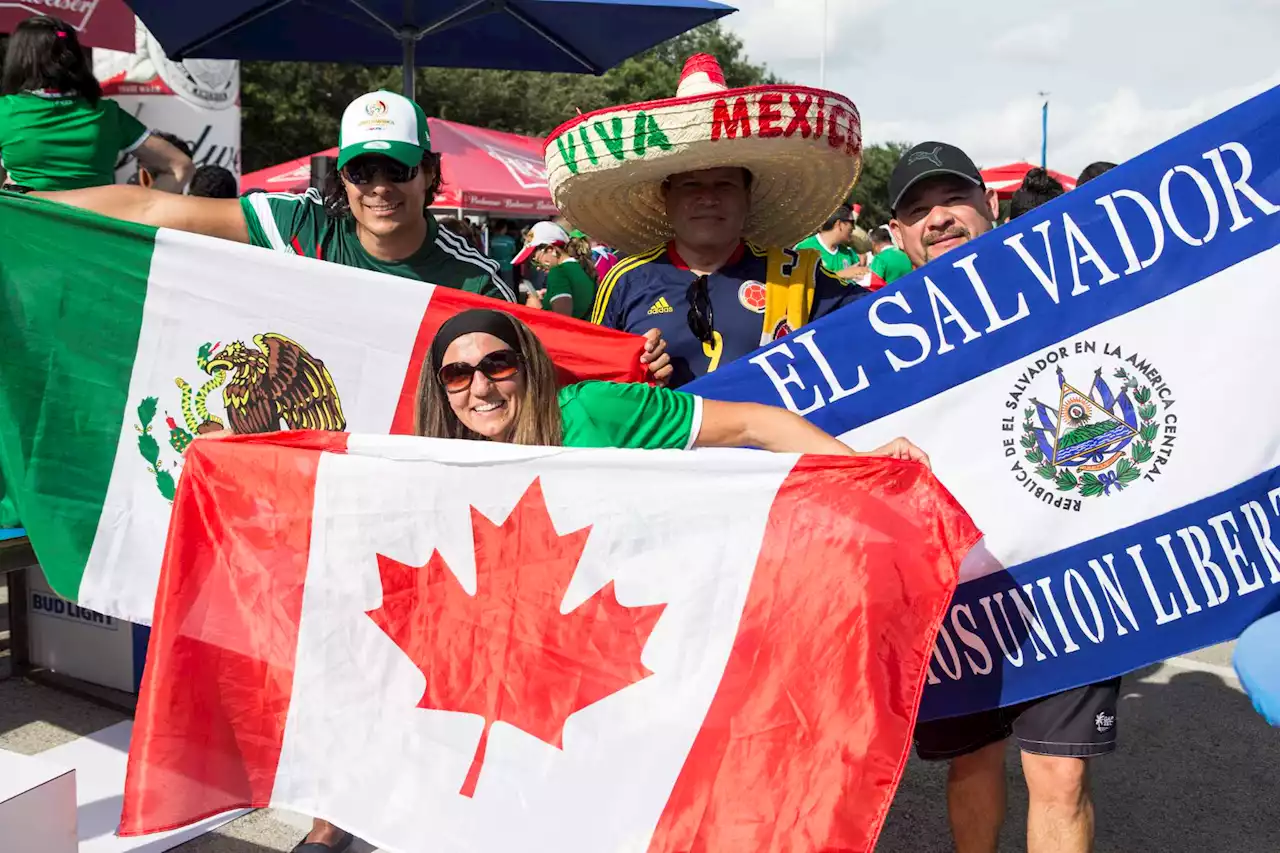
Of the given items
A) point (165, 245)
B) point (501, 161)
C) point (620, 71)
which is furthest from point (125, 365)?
point (620, 71)

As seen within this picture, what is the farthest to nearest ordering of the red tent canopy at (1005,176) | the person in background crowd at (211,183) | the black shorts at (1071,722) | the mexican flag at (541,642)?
the red tent canopy at (1005,176), the person in background crowd at (211,183), the black shorts at (1071,722), the mexican flag at (541,642)

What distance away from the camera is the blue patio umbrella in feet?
16.2

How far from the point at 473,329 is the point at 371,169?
0.78 m

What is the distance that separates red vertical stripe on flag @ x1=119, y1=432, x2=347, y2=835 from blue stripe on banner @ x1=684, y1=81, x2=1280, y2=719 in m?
1.43

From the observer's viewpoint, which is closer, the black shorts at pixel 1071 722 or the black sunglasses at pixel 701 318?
the black shorts at pixel 1071 722

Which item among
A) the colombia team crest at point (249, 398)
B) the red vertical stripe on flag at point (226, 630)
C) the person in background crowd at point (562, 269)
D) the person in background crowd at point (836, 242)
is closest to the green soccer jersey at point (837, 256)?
the person in background crowd at point (836, 242)

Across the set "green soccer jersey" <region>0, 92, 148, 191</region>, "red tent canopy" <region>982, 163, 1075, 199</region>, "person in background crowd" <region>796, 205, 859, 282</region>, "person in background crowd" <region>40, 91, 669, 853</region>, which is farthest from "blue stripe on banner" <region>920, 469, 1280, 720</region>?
"red tent canopy" <region>982, 163, 1075, 199</region>

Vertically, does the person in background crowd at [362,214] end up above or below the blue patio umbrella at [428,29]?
below

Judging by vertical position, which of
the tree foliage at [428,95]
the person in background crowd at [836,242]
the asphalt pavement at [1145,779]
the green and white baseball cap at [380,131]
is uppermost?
the tree foliage at [428,95]

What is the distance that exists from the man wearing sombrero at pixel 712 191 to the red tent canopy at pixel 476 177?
9.90 m

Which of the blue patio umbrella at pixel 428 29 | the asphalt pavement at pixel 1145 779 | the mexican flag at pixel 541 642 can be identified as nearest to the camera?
the mexican flag at pixel 541 642

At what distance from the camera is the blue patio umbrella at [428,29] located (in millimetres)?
4934

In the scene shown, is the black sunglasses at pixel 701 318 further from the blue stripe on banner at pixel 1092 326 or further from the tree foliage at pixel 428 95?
the tree foliage at pixel 428 95

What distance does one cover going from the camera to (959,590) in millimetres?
2604
